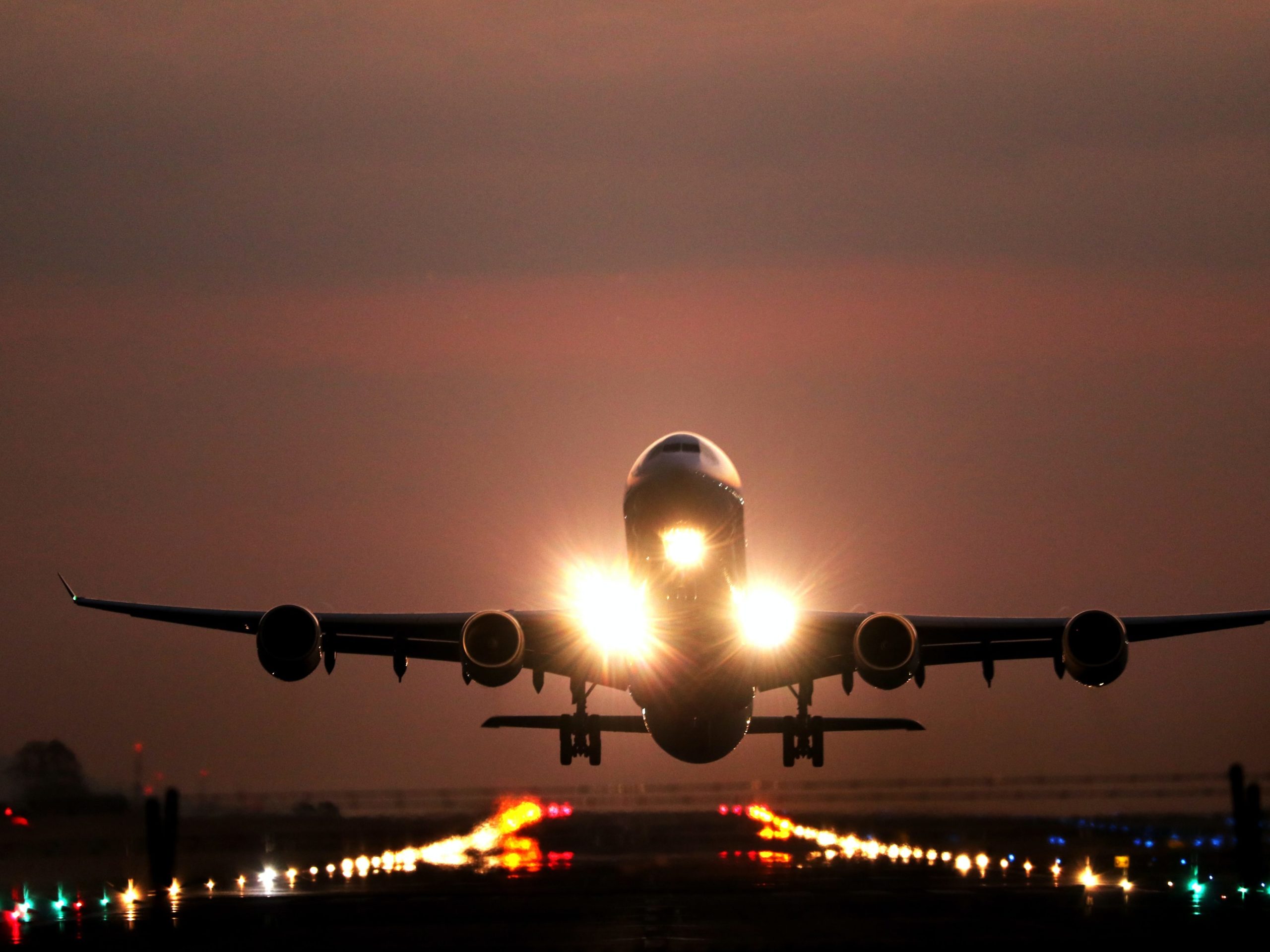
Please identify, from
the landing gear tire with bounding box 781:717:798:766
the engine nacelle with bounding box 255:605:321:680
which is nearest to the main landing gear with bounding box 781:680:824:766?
the landing gear tire with bounding box 781:717:798:766

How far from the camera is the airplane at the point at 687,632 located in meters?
35.5

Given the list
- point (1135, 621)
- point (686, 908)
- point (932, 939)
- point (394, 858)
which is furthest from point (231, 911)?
point (1135, 621)

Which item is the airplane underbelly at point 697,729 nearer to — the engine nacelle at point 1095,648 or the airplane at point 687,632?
the airplane at point 687,632

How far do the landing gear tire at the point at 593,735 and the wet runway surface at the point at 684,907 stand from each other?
280 cm

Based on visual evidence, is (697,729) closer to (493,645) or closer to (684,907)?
(493,645)

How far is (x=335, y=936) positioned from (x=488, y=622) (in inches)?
553

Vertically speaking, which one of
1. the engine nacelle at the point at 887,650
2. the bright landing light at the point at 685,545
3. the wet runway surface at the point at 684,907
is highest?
the bright landing light at the point at 685,545

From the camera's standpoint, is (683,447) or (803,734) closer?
(683,447)

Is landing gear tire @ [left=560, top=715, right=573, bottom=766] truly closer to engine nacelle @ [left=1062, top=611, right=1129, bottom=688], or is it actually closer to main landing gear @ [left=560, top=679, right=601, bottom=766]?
main landing gear @ [left=560, top=679, right=601, bottom=766]

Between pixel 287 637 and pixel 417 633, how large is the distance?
3792 millimetres

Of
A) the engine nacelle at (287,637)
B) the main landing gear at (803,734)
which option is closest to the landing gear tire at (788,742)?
the main landing gear at (803,734)

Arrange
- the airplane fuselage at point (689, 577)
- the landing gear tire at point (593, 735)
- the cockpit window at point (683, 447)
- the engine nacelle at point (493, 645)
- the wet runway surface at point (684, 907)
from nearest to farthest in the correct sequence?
1. the wet runway surface at point (684, 907)
2. the airplane fuselage at point (689, 577)
3. the engine nacelle at point (493, 645)
4. the cockpit window at point (683, 447)
5. the landing gear tire at point (593, 735)

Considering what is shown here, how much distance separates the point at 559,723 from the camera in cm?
4281

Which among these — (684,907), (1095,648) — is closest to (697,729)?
(1095,648)
